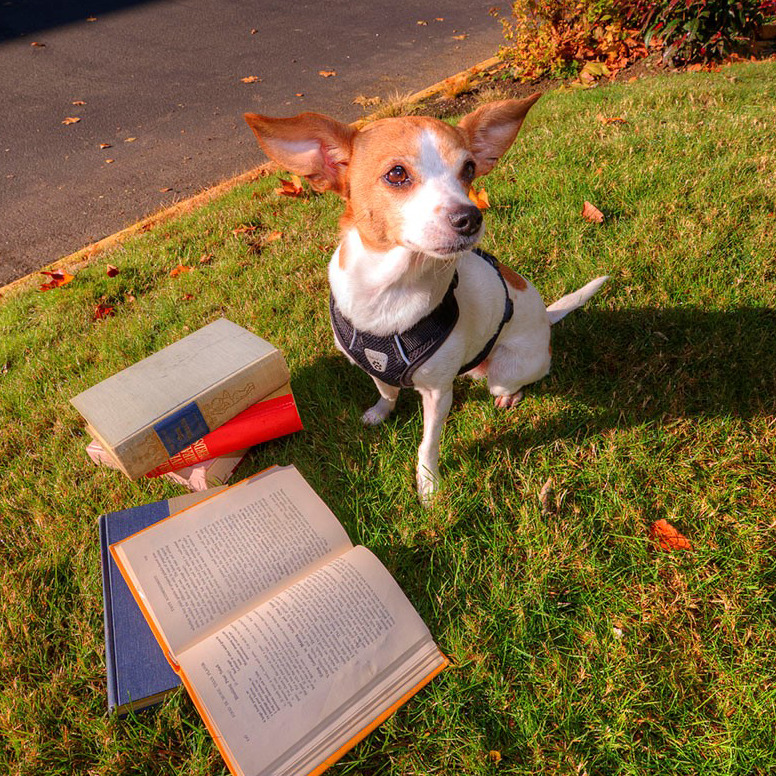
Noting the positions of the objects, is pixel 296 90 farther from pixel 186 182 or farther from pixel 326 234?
pixel 326 234

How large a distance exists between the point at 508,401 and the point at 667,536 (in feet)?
3.26

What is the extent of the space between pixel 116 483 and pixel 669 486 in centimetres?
257

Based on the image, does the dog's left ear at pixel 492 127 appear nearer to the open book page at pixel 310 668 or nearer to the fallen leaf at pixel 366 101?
the open book page at pixel 310 668

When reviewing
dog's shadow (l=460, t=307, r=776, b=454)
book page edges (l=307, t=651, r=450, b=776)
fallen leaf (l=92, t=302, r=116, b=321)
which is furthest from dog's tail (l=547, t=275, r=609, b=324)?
fallen leaf (l=92, t=302, r=116, b=321)

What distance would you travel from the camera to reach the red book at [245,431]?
2.42m

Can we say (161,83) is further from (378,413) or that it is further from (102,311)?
(378,413)

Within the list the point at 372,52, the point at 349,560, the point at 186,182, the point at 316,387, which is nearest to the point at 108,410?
the point at 316,387

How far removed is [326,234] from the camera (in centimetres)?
410

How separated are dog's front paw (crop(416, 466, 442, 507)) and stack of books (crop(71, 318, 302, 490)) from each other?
26.8 inches

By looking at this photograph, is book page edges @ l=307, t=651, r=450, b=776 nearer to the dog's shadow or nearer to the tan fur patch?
the dog's shadow

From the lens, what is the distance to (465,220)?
1.72 meters

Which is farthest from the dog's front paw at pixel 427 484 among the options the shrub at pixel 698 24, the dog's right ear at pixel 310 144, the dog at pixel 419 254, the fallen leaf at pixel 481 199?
the shrub at pixel 698 24

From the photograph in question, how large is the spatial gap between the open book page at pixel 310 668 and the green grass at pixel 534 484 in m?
0.16

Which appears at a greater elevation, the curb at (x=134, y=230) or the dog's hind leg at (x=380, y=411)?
the curb at (x=134, y=230)
